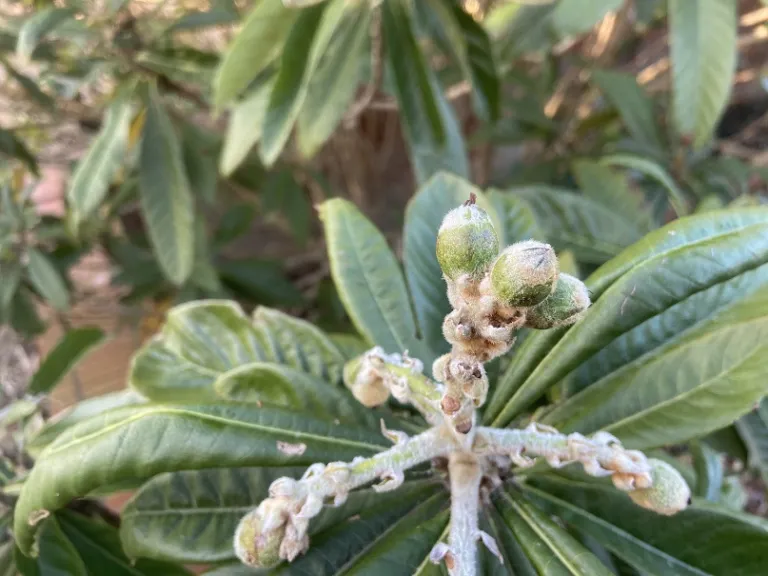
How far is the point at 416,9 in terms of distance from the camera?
40.7 inches

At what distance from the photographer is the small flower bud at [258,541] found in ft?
1.19

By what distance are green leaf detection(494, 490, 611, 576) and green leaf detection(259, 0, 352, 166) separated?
55 cm

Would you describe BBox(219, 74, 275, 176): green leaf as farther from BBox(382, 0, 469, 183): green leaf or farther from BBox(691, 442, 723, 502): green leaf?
BBox(691, 442, 723, 502): green leaf

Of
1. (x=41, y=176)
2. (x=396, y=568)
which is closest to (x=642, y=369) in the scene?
(x=396, y=568)

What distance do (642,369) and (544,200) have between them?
1.50ft

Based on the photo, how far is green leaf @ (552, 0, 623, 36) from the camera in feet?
2.87

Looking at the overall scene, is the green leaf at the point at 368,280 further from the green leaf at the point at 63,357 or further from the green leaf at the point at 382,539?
the green leaf at the point at 63,357

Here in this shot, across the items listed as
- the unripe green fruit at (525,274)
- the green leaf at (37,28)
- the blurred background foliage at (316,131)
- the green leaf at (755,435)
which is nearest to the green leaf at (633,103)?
the blurred background foliage at (316,131)

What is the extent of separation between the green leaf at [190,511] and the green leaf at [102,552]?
0.43 feet

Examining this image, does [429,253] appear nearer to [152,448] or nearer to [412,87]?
[152,448]

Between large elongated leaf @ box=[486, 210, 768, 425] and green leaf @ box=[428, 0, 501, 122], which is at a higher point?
green leaf @ box=[428, 0, 501, 122]

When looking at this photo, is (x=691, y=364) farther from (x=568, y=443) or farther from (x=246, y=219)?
(x=246, y=219)

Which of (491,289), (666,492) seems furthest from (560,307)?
(666,492)

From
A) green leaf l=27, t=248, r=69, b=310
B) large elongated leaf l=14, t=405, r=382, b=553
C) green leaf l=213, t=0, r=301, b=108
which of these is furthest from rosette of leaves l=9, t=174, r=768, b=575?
green leaf l=27, t=248, r=69, b=310
